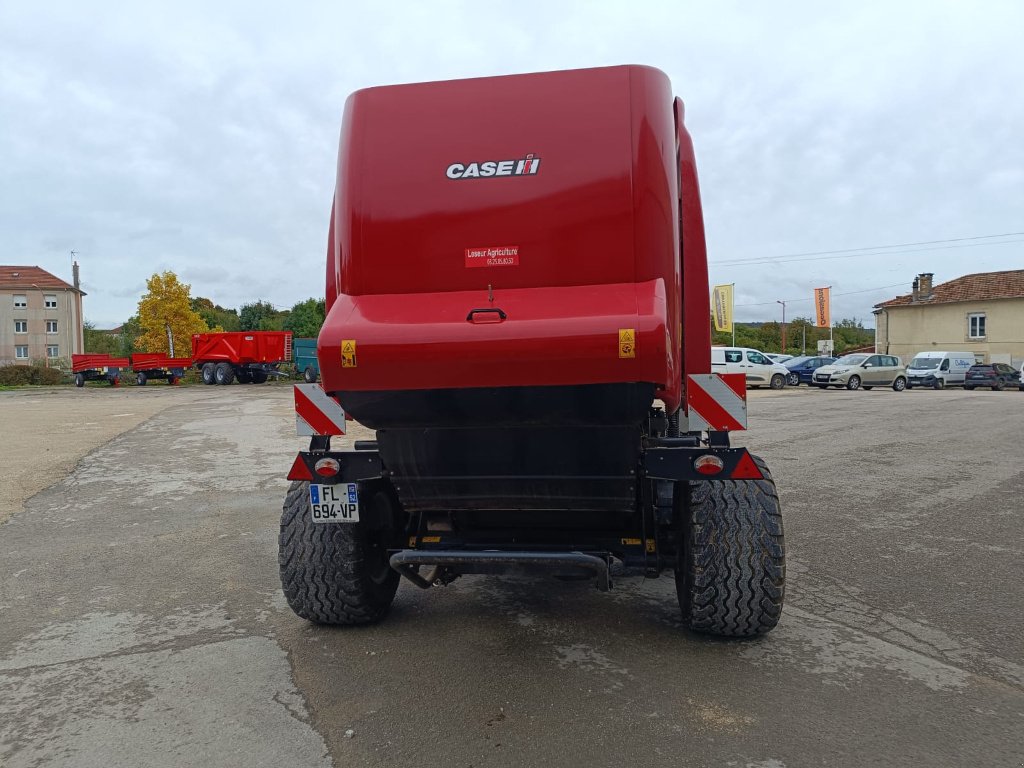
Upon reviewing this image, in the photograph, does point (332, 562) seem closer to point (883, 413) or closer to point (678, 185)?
point (678, 185)

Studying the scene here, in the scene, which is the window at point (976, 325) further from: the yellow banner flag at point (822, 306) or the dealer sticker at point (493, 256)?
the dealer sticker at point (493, 256)

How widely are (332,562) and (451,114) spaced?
2383 mm

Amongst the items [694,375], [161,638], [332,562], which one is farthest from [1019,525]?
[161,638]

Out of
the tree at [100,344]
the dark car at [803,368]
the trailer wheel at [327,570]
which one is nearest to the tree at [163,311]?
the tree at [100,344]

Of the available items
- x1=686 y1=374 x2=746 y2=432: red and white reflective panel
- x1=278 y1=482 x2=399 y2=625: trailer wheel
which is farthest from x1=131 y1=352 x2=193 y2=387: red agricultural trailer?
x1=686 y1=374 x2=746 y2=432: red and white reflective panel

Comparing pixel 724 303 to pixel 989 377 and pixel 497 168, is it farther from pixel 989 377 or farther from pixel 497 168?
pixel 497 168

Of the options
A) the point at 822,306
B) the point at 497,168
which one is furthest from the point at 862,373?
the point at 497,168

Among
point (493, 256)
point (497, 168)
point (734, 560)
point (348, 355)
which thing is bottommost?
point (734, 560)

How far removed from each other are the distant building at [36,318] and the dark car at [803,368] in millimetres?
65215

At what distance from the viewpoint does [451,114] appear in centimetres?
369

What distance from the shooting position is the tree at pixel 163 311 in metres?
53.7

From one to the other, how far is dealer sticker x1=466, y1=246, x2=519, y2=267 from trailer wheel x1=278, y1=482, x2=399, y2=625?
164 centimetres

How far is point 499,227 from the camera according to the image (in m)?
3.54

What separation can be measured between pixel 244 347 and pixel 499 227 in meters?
35.3
